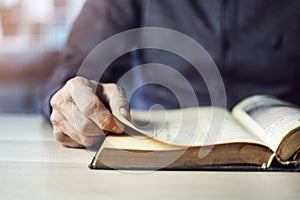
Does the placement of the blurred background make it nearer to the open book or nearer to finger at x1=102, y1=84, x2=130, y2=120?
finger at x1=102, y1=84, x2=130, y2=120

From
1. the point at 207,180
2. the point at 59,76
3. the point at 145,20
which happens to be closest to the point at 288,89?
the point at 145,20

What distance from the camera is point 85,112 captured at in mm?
817

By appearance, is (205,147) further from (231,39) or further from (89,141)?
(231,39)

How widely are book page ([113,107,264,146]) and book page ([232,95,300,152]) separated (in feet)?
0.07

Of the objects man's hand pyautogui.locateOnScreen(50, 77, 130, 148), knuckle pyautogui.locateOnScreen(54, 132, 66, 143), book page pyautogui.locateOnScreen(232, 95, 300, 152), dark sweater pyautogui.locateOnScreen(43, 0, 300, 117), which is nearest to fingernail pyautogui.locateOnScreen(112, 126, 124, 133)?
man's hand pyautogui.locateOnScreen(50, 77, 130, 148)

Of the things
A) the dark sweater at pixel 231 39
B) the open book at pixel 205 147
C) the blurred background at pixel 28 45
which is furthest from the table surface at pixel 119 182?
the blurred background at pixel 28 45

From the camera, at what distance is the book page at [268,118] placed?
744 millimetres

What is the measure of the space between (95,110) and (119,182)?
18 centimetres

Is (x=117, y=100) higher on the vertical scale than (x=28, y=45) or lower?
higher

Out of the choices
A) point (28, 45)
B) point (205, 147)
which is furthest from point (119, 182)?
point (28, 45)

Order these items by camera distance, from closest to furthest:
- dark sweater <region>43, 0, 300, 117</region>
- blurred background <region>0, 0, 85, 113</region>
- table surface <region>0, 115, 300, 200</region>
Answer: table surface <region>0, 115, 300, 200</region>, dark sweater <region>43, 0, 300, 117</region>, blurred background <region>0, 0, 85, 113</region>

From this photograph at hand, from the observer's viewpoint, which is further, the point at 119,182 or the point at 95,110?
the point at 95,110

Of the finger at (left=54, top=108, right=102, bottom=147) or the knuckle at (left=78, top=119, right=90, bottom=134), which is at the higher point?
the knuckle at (left=78, top=119, right=90, bottom=134)

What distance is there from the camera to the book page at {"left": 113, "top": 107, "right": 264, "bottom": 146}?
0.75 m
